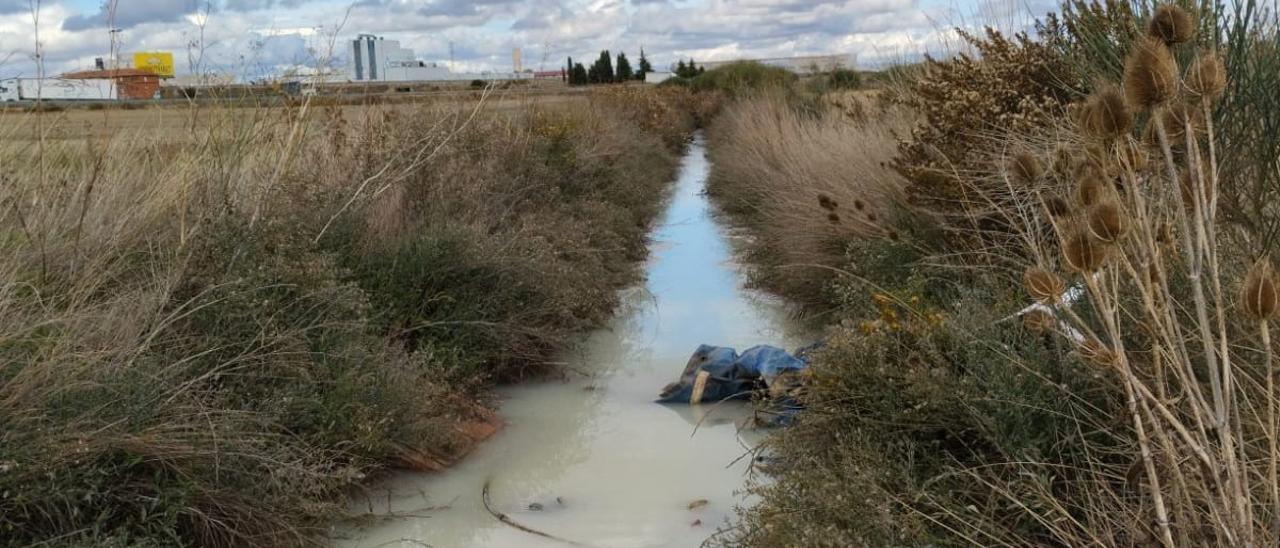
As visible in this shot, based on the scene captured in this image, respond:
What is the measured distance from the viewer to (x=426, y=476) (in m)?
5.08

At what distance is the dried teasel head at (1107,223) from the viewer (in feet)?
6.55

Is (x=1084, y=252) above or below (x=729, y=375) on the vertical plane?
above

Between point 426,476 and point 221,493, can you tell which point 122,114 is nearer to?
point 426,476

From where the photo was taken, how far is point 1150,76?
2.06 metres

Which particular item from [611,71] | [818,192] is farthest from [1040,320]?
[611,71]

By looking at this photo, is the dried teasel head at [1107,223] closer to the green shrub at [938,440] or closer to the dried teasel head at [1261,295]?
the dried teasel head at [1261,295]

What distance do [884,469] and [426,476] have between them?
2.38m

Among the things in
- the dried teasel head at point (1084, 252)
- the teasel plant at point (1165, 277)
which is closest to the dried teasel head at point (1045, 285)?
the teasel plant at point (1165, 277)

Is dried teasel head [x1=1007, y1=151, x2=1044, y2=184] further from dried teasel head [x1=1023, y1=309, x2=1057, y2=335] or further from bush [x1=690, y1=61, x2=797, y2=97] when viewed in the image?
bush [x1=690, y1=61, x2=797, y2=97]

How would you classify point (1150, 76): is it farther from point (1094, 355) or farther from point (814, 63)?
point (814, 63)

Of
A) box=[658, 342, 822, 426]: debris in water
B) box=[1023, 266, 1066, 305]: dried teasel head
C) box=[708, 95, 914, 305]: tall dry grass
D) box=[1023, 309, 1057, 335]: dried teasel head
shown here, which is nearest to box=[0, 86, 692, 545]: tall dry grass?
box=[658, 342, 822, 426]: debris in water

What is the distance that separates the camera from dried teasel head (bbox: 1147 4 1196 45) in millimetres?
2203

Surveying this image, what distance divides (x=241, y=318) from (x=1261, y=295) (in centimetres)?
367

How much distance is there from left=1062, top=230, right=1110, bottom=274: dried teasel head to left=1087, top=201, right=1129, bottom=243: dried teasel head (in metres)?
0.01
